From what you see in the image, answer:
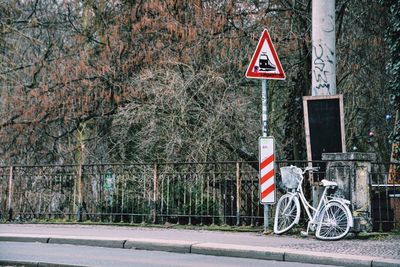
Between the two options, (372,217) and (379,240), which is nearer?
(379,240)

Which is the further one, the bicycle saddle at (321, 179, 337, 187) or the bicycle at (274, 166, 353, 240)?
the bicycle saddle at (321, 179, 337, 187)

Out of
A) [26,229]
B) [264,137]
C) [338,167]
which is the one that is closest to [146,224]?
[26,229]

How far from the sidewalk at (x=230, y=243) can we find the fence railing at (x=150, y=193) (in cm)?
121

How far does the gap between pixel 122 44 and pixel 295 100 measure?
5.30 meters

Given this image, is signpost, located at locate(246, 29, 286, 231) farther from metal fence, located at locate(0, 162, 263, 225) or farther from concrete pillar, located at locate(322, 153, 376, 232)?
metal fence, located at locate(0, 162, 263, 225)

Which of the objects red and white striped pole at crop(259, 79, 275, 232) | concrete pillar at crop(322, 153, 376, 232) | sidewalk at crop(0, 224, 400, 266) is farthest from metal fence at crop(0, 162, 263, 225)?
concrete pillar at crop(322, 153, 376, 232)

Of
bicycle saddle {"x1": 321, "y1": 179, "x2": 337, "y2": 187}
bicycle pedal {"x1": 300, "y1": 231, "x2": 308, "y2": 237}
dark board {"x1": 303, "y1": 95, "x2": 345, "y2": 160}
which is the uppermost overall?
dark board {"x1": 303, "y1": 95, "x2": 345, "y2": 160}

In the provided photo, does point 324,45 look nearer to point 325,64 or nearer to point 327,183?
point 325,64

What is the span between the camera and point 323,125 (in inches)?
503

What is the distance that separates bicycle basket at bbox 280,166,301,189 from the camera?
12180 millimetres

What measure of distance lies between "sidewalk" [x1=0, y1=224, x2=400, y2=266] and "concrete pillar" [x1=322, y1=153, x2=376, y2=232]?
55 centimetres

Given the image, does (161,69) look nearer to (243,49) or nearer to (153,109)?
(153,109)

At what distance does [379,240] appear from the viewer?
37.1ft

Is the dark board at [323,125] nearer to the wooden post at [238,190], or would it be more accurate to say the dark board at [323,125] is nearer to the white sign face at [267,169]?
the white sign face at [267,169]
